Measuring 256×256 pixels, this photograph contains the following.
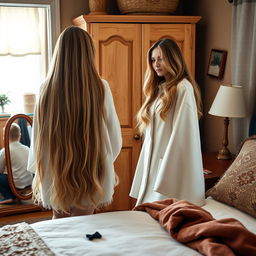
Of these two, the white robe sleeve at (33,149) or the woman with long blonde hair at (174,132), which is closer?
the white robe sleeve at (33,149)

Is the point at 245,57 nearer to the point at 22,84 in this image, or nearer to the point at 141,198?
the point at 141,198

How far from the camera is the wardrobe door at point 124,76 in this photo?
3367 millimetres

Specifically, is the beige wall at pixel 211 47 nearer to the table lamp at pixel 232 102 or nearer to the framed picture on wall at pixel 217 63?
the framed picture on wall at pixel 217 63

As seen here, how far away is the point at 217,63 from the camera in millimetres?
3486

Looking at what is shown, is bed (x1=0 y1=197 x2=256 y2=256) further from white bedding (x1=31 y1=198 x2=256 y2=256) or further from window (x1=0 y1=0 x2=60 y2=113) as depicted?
window (x1=0 y1=0 x2=60 y2=113)

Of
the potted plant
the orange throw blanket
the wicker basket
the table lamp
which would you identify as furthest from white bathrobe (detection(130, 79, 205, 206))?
the potted plant

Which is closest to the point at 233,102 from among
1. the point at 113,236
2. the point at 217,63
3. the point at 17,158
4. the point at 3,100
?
the point at 217,63

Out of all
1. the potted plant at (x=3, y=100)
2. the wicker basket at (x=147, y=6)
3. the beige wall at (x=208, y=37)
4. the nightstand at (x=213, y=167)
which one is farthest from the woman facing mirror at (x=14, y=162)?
the nightstand at (x=213, y=167)

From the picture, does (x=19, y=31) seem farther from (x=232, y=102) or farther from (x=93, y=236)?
(x=93, y=236)

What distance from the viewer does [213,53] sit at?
354 centimetres

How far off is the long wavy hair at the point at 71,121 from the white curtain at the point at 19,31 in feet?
7.83

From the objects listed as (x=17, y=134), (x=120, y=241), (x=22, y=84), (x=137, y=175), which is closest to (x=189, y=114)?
(x=137, y=175)

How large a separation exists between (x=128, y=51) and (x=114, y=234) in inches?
79.7

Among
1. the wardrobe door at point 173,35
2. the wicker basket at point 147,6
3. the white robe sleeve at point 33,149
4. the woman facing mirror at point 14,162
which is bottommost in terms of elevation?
the woman facing mirror at point 14,162
